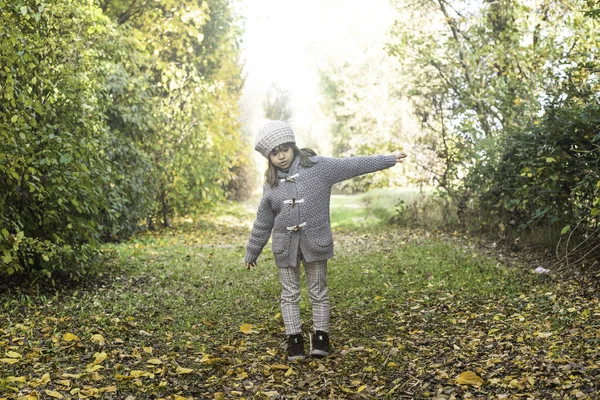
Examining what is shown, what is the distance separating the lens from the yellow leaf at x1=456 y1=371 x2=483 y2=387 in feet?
13.0

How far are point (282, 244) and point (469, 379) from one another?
168cm

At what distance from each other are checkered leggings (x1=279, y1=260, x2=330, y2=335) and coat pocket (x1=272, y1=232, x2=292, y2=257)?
160mm

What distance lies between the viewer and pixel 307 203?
4805 mm

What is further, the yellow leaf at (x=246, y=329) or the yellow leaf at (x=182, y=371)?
the yellow leaf at (x=246, y=329)

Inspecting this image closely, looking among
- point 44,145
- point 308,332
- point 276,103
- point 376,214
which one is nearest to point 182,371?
point 308,332

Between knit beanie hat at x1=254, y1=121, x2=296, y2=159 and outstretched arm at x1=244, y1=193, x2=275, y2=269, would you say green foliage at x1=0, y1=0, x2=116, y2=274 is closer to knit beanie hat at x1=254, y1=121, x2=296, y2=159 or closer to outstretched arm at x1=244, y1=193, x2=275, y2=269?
outstretched arm at x1=244, y1=193, x2=275, y2=269

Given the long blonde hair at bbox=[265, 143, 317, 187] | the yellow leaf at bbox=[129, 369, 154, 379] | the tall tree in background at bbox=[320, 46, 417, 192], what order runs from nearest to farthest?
the yellow leaf at bbox=[129, 369, 154, 379] < the long blonde hair at bbox=[265, 143, 317, 187] < the tall tree in background at bbox=[320, 46, 417, 192]

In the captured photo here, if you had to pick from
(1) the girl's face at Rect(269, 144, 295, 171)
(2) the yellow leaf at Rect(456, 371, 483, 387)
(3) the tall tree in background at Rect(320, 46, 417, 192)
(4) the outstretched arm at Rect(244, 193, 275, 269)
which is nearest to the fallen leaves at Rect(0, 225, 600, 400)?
(2) the yellow leaf at Rect(456, 371, 483, 387)

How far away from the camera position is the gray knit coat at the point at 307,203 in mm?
4793

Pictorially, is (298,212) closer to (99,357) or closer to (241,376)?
(241,376)

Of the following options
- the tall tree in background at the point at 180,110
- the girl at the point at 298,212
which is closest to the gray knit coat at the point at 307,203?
the girl at the point at 298,212

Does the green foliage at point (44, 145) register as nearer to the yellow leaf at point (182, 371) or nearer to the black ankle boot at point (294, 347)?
the yellow leaf at point (182, 371)

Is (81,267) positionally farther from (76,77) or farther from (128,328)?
(76,77)

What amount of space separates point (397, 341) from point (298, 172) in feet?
5.33
